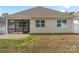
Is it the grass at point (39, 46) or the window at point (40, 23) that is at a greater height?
the window at point (40, 23)

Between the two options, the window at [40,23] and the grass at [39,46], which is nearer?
the grass at [39,46]

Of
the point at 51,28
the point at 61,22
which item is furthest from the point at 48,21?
the point at 61,22

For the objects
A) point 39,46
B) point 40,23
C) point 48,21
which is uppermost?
point 48,21

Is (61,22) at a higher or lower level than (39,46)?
higher

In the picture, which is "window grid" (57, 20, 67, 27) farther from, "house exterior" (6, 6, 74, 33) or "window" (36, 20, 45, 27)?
"window" (36, 20, 45, 27)

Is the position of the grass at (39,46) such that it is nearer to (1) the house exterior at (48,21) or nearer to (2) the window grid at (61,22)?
(1) the house exterior at (48,21)

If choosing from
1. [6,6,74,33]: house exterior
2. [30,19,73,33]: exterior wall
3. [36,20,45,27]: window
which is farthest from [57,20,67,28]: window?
[36,20,45,27]: window

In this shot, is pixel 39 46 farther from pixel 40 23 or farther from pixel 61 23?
pixel 61 23

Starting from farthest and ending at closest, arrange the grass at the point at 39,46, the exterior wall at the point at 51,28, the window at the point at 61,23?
the window at the point at 61,23 < the exterior wall at the point at 51,28 < the grass at the point at 39,46

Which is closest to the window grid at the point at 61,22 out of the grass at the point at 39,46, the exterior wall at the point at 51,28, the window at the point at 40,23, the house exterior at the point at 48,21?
the house exterior at the point at 48,21

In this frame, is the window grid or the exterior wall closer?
the exterior wall

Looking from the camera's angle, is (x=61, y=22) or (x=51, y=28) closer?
(x=51, y=28)

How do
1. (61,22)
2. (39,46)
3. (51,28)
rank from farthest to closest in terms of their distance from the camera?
(61,22)
(51,28)
(39,46)
